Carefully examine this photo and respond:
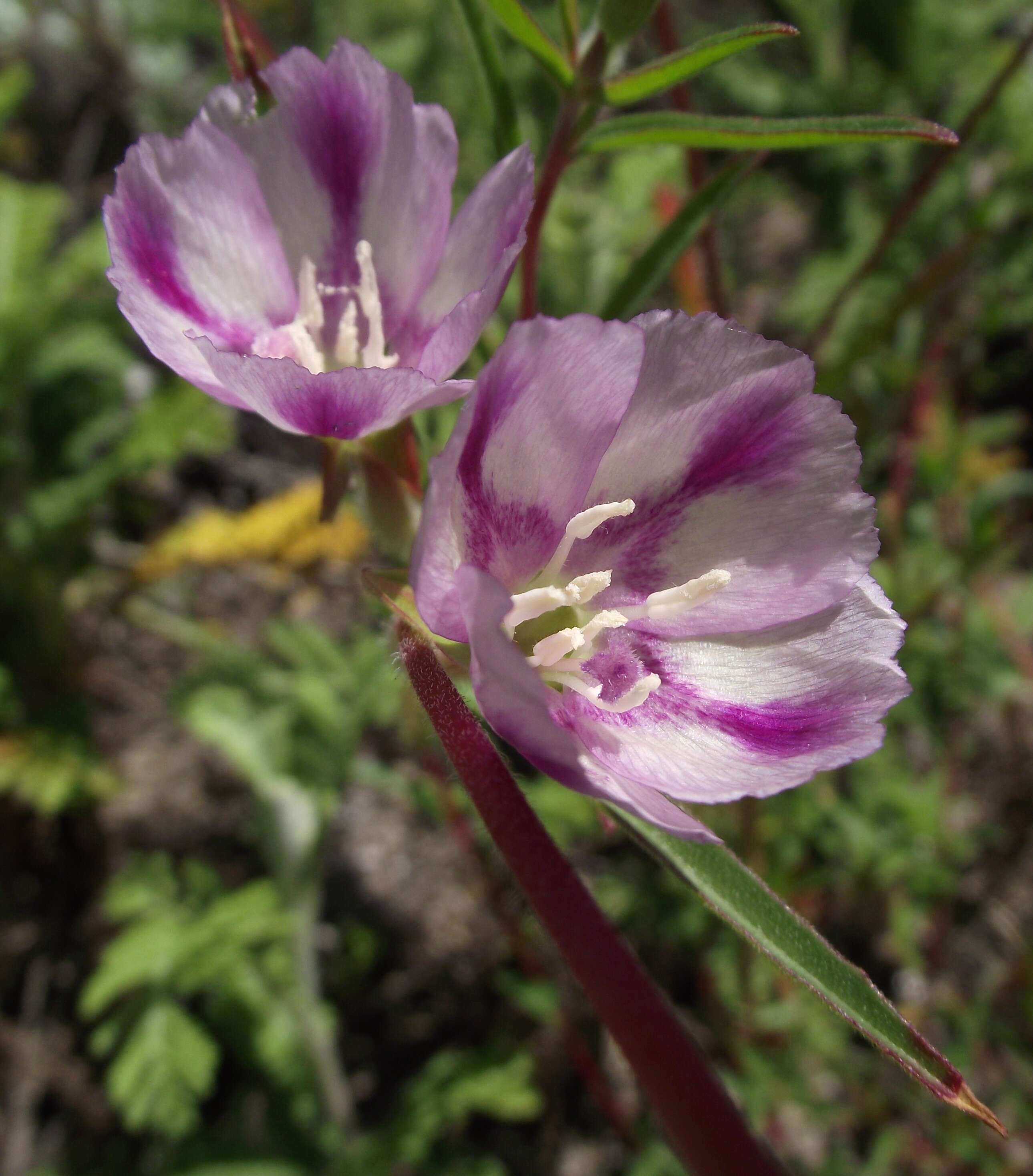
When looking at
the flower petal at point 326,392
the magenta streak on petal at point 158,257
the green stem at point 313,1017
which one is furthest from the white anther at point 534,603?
the green stem at point 313,1017

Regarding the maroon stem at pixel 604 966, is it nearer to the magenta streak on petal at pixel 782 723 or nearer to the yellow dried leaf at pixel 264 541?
the magenta streak on petal at pixel 782 723

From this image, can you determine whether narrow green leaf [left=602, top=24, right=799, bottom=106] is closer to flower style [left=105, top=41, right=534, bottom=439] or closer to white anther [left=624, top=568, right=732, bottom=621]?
flower style [left=105, top=41, right=534, bottom=439]

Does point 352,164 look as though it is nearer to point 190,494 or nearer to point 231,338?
point 231,338

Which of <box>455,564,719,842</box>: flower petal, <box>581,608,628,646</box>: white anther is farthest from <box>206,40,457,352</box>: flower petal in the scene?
<box>455,564,719,842</box>: flower petal

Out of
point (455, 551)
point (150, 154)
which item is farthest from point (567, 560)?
point (150, 154)

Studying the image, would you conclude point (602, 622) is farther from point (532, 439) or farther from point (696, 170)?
point (696, 170)

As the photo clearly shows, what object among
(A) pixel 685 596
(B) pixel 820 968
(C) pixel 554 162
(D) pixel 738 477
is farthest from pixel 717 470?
(B) pixel 820 968

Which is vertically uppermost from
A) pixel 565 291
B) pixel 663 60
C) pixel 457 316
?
pixel 663 60

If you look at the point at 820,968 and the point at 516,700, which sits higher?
the point at 516,700
